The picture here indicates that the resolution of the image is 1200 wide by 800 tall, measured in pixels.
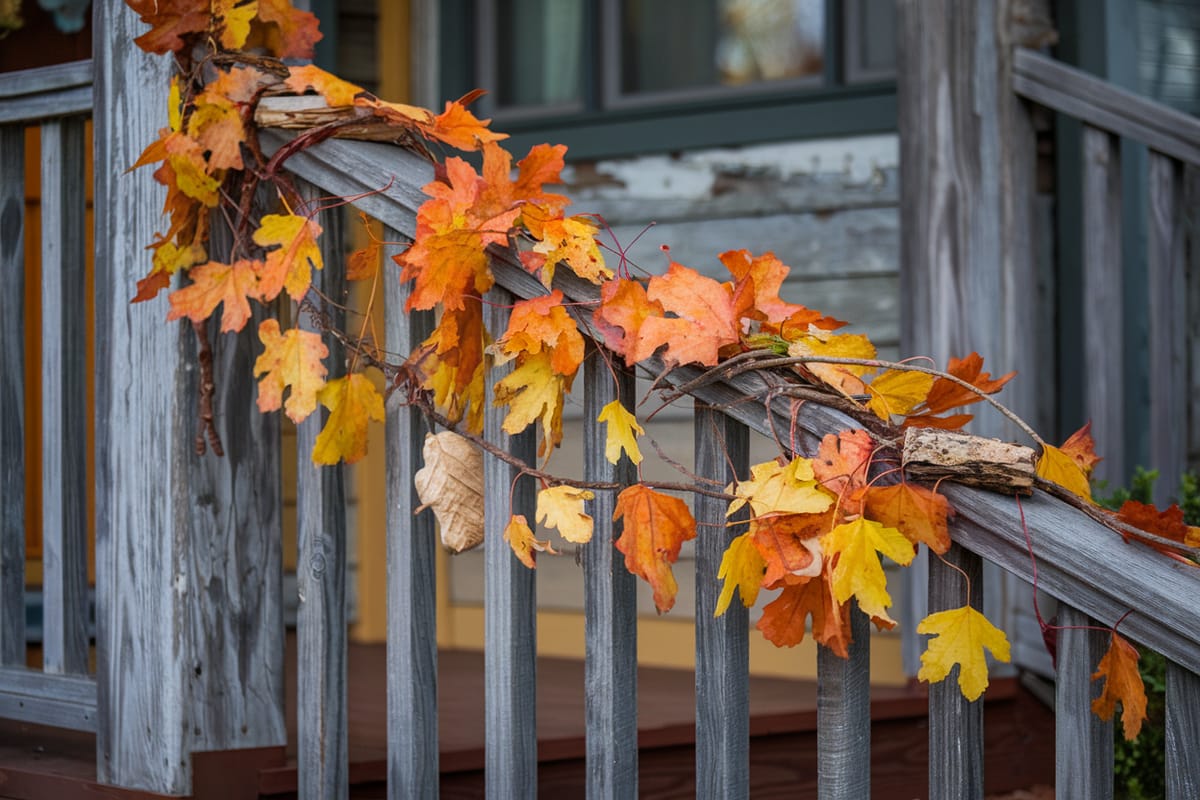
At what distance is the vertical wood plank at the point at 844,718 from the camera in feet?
4.77

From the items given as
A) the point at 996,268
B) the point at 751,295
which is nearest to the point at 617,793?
the point at 751,295

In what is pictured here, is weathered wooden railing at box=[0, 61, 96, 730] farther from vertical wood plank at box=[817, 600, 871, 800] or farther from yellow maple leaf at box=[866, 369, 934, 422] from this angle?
yellow maple leaf at box=[866, 369, 934, 422]

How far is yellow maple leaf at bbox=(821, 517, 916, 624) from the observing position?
50.6 inches

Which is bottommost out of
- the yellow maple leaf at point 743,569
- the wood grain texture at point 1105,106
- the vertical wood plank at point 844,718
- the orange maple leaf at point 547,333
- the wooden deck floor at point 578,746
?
the wooden deck floor at point 578,746

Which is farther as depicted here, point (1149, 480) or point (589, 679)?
point (1149, 480)

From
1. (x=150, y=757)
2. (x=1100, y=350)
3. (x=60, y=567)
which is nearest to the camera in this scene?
(x=150, y=757)

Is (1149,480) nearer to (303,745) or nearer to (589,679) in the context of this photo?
(589,679)

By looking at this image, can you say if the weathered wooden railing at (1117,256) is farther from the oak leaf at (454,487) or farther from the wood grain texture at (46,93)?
the wood grain texture at (46,93)

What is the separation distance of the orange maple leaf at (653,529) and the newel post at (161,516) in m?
0.79

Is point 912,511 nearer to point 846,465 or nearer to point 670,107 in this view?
point 846,465

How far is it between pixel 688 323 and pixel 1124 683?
0.61 meters

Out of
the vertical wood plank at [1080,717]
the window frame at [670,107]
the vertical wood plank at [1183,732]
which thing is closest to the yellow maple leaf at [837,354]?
the vertical wood plank at [1080,717]

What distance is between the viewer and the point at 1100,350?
2893 millimetres

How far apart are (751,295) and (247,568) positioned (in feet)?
3.21
